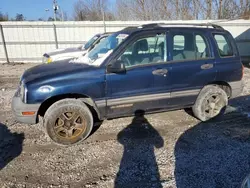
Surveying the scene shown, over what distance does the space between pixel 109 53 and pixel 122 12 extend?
72.9 feet

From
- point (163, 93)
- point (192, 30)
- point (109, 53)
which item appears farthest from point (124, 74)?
point (192, 30)

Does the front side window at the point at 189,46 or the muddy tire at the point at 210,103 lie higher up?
the front side window at the point at 189,46

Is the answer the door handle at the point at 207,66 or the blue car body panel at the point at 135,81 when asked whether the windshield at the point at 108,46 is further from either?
the door handle at the point at 207,66

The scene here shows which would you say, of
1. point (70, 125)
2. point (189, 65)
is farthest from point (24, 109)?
point (189, 65)

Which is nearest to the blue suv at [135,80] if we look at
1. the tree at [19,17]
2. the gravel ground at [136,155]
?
the gravel ground at [136,155]

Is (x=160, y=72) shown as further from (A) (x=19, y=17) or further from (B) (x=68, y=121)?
(A) (x=19, y=17)

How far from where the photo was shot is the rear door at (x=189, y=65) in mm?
3896

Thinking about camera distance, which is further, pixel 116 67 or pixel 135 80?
pixel 135 80

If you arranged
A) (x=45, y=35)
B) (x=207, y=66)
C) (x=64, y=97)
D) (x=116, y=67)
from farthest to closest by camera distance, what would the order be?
(x=45, y=35)
(x=207, y=66)
(x=64, y=97)
(x=116, y=67)

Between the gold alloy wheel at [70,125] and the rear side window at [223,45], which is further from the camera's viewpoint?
the rear side window at [223,45]

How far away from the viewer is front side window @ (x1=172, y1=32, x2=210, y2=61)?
13.0ft

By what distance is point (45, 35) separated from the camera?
12781mm

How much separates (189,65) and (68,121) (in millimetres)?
2463

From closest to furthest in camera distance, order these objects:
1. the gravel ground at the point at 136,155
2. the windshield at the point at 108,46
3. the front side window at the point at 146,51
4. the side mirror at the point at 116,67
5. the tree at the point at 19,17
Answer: the gravel ground at the point at 136,155, the side mirror at the point at 116,67, the front side window at the point at 146,51, the windshield at the point at 108,46, the tree at the point at 19,17
